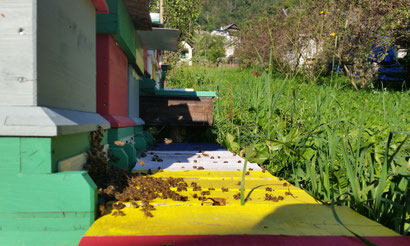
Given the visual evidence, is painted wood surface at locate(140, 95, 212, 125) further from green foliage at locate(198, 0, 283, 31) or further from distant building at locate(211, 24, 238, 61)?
green foliage at locate(198, 0, 283, 31)

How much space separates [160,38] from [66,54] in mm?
2721

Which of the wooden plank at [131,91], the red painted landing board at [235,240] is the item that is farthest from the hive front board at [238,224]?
the wooden plank at [131,91]

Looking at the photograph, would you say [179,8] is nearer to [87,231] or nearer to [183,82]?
[183,82]

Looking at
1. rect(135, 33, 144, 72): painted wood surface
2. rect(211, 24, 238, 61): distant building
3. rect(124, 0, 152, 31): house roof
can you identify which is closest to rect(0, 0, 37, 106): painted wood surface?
rect(124, 0, 152, 31): house roof

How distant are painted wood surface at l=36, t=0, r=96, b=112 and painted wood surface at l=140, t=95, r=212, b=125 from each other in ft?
9.36

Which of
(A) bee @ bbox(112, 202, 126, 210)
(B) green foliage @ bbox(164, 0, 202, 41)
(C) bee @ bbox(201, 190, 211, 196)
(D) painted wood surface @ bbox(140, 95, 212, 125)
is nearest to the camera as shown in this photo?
(A) bee @ bbox(112, 202, 126, 210)

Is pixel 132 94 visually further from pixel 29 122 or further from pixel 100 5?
pixel 29 122

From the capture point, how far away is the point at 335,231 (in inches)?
43.7

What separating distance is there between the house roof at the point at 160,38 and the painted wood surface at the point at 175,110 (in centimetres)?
78

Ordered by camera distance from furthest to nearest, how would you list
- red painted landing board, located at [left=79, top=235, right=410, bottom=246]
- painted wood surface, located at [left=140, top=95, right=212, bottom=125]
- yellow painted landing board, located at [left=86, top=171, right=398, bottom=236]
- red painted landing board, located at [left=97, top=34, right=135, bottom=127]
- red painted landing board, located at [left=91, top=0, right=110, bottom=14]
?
painted wood surface, located at [left=140, top=95, right=212, bottom=125] → red painted landing board, located at [left=97, top=34, right=135, bottom=127] → red painted landing board, located at [left=91, top=0, right=110, bottom=14] → yellow painted landing board, located at [left=86, top=171, right=398, bottom=236] → red painted landing board, located at [left=79, top=235, right=410, bottom=246]

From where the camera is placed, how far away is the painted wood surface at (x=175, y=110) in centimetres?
459

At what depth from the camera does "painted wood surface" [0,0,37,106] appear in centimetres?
104

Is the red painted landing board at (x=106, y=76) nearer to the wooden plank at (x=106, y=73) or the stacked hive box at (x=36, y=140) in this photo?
the wooden plank at (x=106, y=73)

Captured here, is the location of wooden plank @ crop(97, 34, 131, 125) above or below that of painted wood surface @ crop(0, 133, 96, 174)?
above
